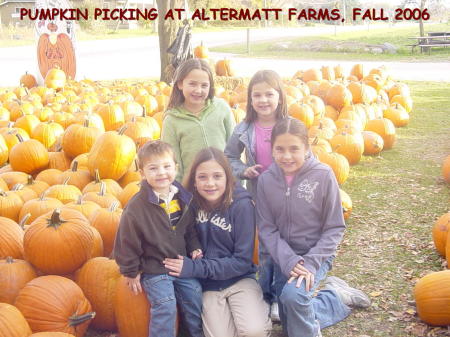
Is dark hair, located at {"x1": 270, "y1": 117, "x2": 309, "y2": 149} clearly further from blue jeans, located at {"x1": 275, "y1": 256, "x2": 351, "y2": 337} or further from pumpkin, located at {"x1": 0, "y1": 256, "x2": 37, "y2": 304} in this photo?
pumpkin, located at {"x1": 0, "y1": 256, "x2": 37, "y2": 304}

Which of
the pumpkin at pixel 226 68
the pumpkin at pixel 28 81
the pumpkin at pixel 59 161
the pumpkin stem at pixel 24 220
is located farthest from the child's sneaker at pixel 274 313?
the pumpkin at pixel 28 81

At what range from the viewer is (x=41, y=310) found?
2.72m

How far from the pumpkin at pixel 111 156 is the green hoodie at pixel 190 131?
34.2 inches

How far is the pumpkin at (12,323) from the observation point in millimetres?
2463

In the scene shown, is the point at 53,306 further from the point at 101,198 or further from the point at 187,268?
the point at 101,198

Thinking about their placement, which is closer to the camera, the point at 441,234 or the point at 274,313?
the point at 274,313

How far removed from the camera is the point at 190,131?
12.2ft

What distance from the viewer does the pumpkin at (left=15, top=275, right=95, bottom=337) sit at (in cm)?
273

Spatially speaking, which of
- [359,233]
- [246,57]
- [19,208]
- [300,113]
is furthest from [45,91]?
[246,57]

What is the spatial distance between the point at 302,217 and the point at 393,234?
159cm

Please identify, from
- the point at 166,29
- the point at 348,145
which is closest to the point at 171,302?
the point at 348,145

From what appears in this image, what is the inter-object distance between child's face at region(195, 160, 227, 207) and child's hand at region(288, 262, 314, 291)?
0.57 m

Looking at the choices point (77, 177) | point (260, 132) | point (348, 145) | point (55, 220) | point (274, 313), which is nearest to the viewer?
point (55, 220)

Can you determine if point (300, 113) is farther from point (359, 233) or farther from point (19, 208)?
point (19, 208)
